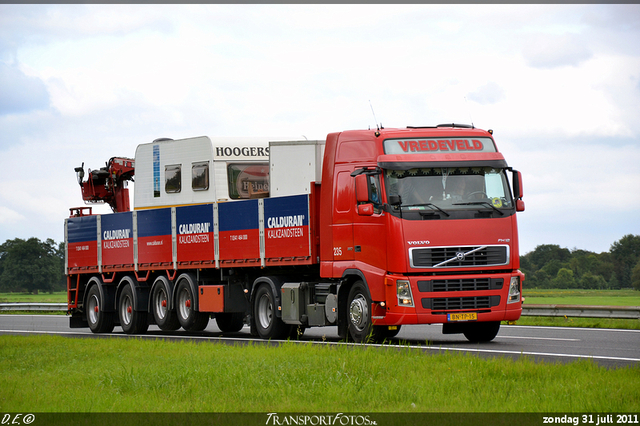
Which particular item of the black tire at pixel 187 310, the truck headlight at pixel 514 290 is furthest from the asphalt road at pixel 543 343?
the truck headlight at pixel 514 290

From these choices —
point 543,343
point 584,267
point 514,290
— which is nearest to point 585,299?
point 543,343

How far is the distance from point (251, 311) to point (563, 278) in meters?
76.6

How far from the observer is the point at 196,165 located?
22.2 metres

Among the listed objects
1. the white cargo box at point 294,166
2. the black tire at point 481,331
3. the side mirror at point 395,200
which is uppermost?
the white cargo box at point 294,166

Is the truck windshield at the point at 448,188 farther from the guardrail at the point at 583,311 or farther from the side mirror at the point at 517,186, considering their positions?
the guardrail at the point at 583,311

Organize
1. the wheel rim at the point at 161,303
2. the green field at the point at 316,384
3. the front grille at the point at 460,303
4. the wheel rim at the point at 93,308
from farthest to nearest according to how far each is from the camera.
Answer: the wheel rim at the point at 93,308 < the wheel rim at the point at 161,303 < the front grille at the point at 460,303 < the green field at the point at 316,384

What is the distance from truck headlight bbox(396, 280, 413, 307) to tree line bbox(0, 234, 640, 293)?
7510cm

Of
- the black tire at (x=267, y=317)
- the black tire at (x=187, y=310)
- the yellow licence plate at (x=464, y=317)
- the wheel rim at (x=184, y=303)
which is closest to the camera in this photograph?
the yellow licence plate at (x=464, y=317)

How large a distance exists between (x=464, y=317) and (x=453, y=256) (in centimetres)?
109

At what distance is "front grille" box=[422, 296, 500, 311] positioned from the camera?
620 inches

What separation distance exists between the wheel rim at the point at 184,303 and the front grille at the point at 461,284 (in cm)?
793

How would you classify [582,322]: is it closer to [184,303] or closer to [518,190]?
[518,190]

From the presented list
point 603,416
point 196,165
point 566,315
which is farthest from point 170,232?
point 603,416

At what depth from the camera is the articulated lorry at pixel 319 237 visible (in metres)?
15.8
